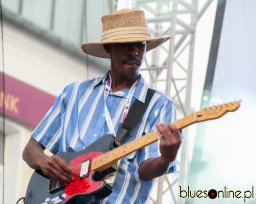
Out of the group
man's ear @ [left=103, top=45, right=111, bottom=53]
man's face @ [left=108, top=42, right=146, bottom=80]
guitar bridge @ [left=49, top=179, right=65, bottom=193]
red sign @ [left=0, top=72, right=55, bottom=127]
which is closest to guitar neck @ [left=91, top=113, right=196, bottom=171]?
guitar bridge @ [left=49, top=179, right=65, bottom=193]

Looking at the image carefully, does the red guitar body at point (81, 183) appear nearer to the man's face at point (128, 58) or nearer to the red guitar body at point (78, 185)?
the red guitar body at point (78, 185)

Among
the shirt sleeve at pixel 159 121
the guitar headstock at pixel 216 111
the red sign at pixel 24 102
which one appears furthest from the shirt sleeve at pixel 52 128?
the red sign at pixel 24 102

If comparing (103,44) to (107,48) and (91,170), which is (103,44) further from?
(91,170)

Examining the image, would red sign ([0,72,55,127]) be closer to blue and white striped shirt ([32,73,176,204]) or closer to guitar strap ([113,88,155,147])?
blue and white striped shirt ([32,73,176,204])

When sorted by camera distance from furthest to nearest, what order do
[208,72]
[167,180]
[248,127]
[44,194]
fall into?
[167,180] < [208,72] < [248,127] < [44,194]

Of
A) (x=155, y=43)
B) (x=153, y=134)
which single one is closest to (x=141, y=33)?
(x=155, y=43)

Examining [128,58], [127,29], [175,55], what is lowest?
[128,58]

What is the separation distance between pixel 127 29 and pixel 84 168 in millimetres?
504

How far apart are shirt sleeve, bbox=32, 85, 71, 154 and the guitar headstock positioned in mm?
605

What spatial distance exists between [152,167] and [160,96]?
309 millimetres

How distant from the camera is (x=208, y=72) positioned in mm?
4156

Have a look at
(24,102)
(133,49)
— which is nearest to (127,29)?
(133,49)

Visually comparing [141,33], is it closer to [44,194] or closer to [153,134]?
[153,134]

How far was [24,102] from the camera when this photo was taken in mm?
4742
